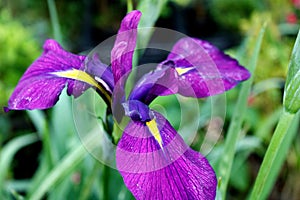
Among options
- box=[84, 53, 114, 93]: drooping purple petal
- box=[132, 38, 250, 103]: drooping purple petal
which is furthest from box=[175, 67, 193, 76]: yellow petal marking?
box=[84, 53, 114, 93]: drooping purple petal

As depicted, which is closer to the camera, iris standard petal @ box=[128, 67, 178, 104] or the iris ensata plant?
the iris ensata plant

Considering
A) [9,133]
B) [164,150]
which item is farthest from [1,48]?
[164,150]

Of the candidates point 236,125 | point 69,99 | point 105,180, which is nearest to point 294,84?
point 236,125

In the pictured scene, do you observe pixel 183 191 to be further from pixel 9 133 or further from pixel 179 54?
pixel 9 133

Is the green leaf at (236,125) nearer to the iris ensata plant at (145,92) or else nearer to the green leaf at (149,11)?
the iris ensata plant at (145,92)

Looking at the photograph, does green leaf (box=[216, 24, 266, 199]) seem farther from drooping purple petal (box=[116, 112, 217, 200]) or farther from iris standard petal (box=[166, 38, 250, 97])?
drooping purple petal (box=[116, 112, 217, 200])

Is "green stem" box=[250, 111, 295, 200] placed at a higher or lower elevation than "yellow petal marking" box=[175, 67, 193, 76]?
lower

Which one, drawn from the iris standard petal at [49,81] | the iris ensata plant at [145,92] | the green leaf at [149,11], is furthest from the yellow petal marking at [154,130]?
the green leaf at [149,11]
